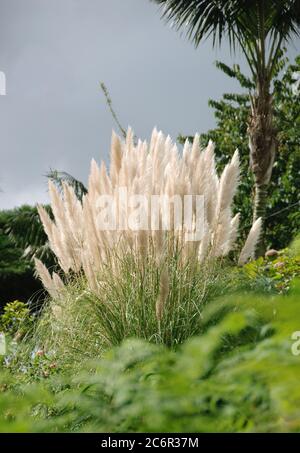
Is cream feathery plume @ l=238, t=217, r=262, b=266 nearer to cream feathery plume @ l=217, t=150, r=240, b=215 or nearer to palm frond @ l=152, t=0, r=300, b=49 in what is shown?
cream feathery plume @ l=217, t=150, r=240, b=215

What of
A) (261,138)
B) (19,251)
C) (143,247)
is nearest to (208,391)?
(143,247)

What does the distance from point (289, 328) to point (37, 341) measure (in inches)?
106

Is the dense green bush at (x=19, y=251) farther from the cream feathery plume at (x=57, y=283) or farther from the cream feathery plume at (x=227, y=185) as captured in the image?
the cream feathery plume at (x=227, y=185)

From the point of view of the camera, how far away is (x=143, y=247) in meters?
3.42

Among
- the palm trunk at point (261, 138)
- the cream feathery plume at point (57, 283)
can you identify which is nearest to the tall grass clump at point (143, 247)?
the cream feathery plume at point (57, 283)

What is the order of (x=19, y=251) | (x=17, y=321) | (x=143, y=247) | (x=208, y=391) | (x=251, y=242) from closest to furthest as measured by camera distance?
(x=208, y=391) → (x=143, y=247) → (x=251, y=242) → (x=17, y=321) → (x=19, y=251)

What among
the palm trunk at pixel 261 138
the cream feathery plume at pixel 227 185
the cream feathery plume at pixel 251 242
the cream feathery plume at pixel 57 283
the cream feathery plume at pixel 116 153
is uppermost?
the palm trunk at pixel 261 138

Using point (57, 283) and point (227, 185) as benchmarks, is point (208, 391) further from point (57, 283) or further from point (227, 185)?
point (57, 283)

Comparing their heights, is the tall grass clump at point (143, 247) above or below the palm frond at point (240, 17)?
below

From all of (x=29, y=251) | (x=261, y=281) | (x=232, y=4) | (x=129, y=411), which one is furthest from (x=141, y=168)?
(x=29, y=251)

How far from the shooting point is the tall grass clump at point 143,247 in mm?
3284

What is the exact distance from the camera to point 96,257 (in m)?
3.65

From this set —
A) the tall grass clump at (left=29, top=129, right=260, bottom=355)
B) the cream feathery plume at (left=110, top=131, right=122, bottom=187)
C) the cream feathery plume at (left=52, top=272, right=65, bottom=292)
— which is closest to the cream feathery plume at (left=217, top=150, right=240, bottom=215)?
the tall grass clump at (left=29, top=129, right=260, bottom=355)

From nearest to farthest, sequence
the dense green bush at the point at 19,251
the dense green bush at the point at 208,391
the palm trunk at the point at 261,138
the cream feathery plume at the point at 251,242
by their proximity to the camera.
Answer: the dense green bush at the point at 208,391, the cream feathery plume at the point at 251,242, the palm trunk at the point at 261,138, the dense green bush at the point at 19,251
